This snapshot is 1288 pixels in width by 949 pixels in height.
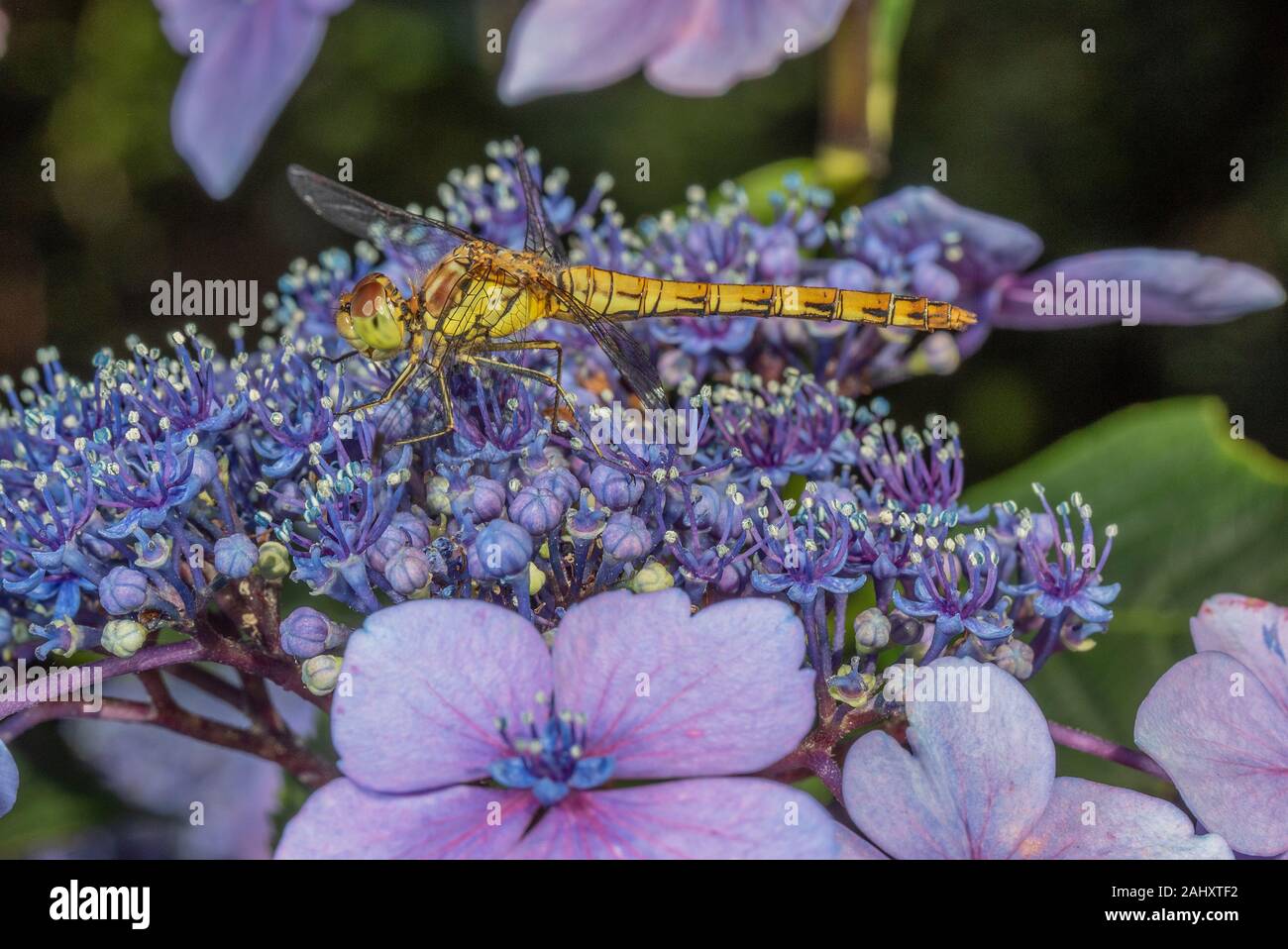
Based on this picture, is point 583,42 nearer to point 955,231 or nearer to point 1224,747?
point 955,231

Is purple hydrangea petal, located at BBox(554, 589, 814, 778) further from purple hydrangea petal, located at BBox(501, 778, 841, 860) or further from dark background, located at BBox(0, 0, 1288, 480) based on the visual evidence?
dark background, located at BBox(0, 0, 1288, 480)

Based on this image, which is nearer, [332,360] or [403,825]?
[403,825]

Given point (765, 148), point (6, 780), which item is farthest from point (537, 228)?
point (765, 148)

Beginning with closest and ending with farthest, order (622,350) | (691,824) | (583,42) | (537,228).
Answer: (691,824) < (622,350) < (537,228) < (583,42)

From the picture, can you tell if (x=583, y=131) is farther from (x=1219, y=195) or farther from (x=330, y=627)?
(x=330, y=627)

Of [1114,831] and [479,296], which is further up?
[479,296]

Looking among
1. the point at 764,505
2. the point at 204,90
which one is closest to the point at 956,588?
the point at 764,505

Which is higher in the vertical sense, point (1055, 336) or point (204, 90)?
point (204, 90)

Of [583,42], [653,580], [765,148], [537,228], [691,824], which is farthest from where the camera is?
[765,148]
